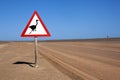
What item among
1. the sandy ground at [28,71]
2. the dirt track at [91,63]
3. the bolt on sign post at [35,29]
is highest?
the bolt on sign post at [35,29]

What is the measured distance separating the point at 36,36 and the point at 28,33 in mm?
350

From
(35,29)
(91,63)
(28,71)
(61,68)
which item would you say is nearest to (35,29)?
(35,29)

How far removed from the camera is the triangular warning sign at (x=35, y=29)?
938 cm

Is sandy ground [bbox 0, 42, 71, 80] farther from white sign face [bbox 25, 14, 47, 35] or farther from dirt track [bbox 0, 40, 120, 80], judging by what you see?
white sign face [bbox 25, 14, 47, 35]

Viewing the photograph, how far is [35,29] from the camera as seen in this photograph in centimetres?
943

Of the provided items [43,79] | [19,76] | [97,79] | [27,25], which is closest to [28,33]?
[27,25]

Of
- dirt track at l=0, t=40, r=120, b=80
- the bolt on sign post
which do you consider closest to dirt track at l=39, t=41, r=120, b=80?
dirt track at l=0, t=40, r=120, b=80

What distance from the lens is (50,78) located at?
740cm

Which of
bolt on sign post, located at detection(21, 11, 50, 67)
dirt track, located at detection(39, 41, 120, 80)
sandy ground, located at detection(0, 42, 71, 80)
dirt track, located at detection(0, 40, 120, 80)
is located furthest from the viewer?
bolt on sign post, located at detection(21, 11, 50, 67)

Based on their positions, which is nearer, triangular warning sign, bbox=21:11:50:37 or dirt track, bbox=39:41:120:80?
dirt track, bbox=39:41:120:80

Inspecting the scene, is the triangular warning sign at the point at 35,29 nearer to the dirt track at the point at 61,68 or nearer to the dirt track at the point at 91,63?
the dirt track at the point at 61,68

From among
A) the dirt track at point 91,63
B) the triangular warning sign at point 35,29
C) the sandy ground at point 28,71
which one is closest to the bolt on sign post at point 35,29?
the triangular warning sign at point 35,29

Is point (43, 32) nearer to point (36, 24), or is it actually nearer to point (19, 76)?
point (36, 24)

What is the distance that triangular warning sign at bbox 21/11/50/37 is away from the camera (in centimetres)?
938
